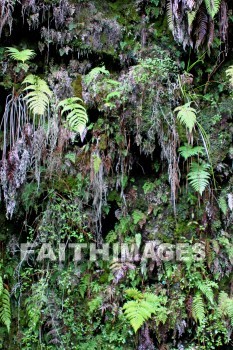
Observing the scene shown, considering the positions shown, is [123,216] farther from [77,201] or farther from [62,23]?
[62,23]

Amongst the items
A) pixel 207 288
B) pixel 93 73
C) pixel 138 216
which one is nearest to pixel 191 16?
pixel 93 73

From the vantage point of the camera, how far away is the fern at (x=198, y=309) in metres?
4.08

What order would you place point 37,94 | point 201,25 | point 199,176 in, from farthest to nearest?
point 201,25 → point 199,176 → point 37,94

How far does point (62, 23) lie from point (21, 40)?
0.56 metres

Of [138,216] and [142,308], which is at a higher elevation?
[138,216]

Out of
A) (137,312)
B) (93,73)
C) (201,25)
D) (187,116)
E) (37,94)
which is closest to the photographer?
(137,312)

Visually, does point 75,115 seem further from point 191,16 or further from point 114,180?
point 191,16

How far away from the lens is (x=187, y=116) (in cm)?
413

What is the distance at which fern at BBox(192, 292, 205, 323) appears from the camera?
13.4ft

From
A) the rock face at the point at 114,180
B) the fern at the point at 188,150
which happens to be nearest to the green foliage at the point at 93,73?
the rock face at the point at 114,180

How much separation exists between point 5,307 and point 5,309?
0.08ft

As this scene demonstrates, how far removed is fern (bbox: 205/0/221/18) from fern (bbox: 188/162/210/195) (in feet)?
5.77

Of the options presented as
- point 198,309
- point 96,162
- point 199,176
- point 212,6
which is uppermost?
point 212,6

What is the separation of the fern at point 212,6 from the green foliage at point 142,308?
331cm
